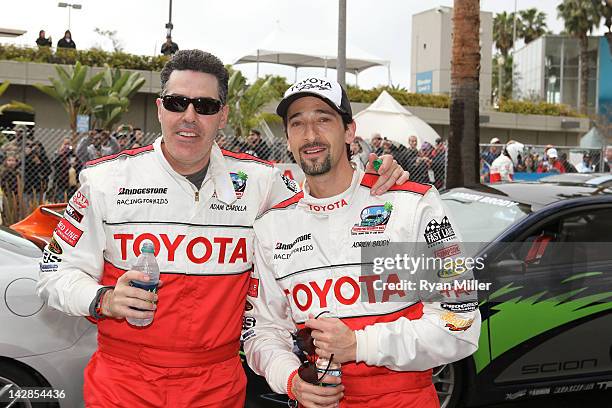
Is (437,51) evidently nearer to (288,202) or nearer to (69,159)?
(69,159)

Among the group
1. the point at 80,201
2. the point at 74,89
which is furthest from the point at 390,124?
the point at 80,201

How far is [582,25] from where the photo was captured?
4578 cm

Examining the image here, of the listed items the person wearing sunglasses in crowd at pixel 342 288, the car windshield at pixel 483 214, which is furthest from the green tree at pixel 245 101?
the person wearing sunglasses in crowd at pixel 342 288

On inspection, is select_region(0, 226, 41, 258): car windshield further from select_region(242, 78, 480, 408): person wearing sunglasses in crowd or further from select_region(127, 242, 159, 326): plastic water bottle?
select_region(242, 78, 480, 408): person wearing sunglasses in crowd

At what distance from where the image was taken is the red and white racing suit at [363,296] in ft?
7.56

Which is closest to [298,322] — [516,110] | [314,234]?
[314,234]

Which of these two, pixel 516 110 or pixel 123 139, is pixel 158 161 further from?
pixel 516 110

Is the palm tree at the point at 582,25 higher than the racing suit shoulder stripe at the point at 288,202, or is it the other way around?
the palm tree at the point at 582,25

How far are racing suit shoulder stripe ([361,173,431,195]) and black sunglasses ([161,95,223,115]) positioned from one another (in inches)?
24.3

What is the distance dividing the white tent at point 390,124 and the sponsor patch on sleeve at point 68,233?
57.9 ft

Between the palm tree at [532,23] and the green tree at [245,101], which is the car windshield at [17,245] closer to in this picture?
the green tree at [245,101]

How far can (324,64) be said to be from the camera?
28.3 meters

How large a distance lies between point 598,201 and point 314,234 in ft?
9.79

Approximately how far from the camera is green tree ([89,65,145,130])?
65.7ft
